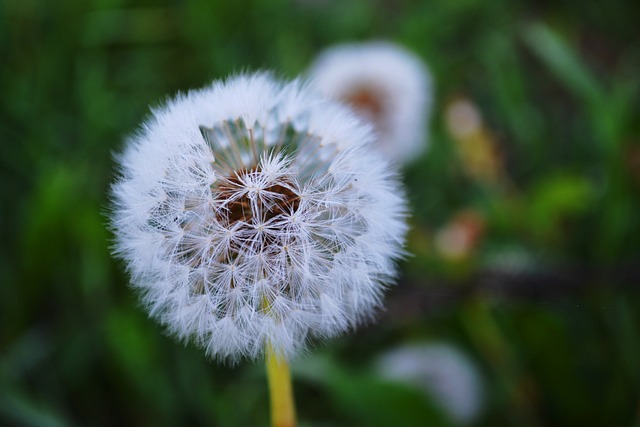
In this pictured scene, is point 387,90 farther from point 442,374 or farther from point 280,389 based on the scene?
point 280,389

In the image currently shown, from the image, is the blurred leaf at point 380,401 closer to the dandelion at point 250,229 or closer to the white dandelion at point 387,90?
the dandelion at point 250,229

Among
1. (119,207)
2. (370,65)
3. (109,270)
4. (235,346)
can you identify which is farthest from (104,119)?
(235,346)

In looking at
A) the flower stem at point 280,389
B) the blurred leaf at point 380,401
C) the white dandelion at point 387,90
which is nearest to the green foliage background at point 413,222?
the blurred leaf at point 380,401

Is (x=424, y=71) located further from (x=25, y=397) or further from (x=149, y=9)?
(x=25, y=397)

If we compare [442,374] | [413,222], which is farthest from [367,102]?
[442,374]

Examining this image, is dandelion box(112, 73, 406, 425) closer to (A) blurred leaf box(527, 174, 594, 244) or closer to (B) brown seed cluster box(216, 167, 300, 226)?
(B) brown seed cluster box(216, 167, 300, 226)

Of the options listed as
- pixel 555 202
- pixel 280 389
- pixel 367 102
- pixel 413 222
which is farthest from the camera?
pixel 367 102
